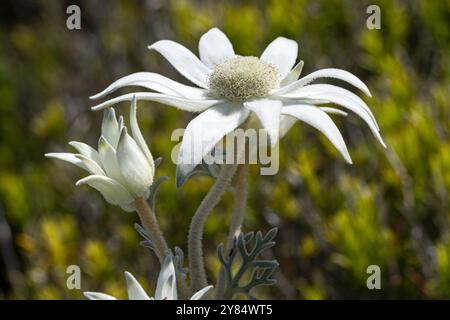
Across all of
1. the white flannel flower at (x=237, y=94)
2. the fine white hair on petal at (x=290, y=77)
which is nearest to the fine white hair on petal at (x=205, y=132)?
the white flannel flower at (x=237, y=94)

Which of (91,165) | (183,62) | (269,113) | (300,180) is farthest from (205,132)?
(300,180)

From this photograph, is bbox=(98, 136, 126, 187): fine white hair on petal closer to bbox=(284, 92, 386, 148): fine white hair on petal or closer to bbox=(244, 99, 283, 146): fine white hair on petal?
bbox=(244, 99, 283, 146): fine white hair on petal

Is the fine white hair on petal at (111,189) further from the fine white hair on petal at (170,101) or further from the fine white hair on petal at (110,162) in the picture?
the fine white hair on petal at (170,101)

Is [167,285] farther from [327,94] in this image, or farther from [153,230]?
[327,94]
